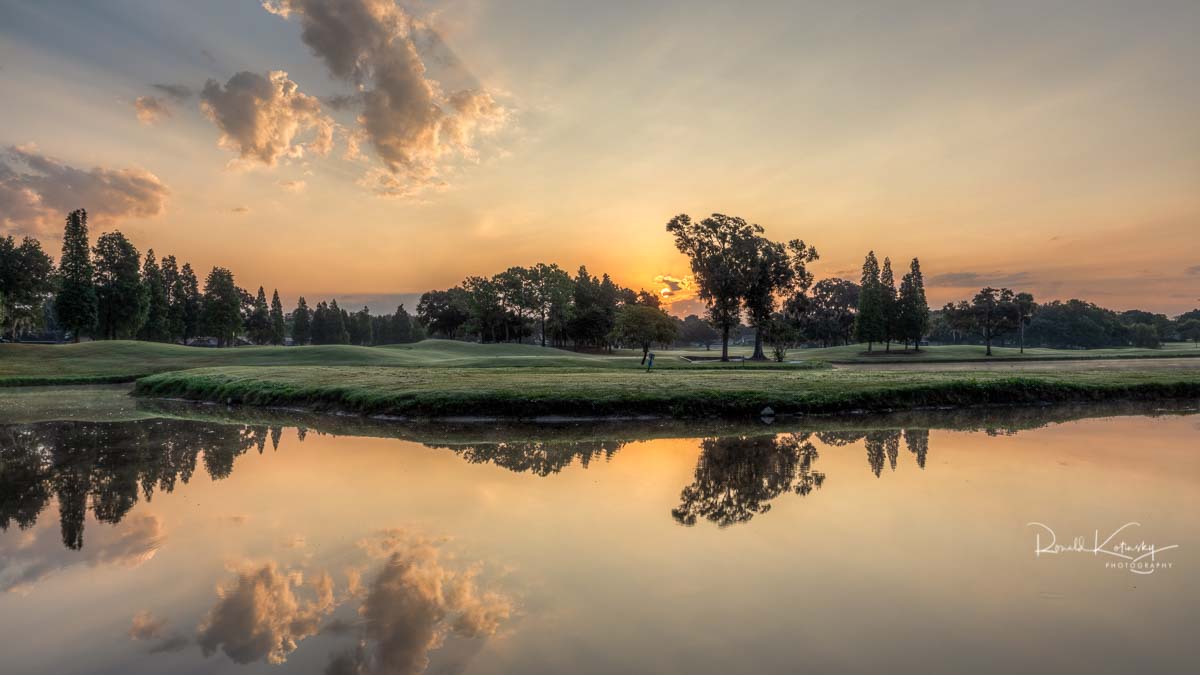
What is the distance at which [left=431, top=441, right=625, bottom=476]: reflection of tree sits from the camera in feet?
46.9

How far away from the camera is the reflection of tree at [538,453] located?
46.9 feet

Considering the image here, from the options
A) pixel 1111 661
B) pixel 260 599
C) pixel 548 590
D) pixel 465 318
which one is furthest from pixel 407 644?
pixel 465 318

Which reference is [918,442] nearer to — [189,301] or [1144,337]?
[189,301]

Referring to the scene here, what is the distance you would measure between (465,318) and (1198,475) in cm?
13117

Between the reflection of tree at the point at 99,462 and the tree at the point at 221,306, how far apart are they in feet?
314

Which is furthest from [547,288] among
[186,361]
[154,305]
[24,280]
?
[24,280]

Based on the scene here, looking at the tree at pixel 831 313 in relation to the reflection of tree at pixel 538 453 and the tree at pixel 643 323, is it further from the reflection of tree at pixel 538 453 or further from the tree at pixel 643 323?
the reflection of tree at pixel 538 453

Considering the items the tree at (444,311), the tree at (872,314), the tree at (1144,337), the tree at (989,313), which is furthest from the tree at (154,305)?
the tree at (1144,337)

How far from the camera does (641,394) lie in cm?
2445

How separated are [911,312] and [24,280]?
12901 centimetres

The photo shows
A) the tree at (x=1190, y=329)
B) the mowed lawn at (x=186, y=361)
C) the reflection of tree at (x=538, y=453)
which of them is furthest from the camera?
the tree at (x=1190, y=329)

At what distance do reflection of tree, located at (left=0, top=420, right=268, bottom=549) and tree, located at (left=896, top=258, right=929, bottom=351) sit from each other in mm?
91315

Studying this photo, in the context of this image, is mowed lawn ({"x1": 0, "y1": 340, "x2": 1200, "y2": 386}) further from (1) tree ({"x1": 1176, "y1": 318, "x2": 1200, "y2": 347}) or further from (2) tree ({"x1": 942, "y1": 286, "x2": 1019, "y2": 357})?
(1) tree ({"x1": 1176, "y1": 318, "x2": 1200, "y2": 347})

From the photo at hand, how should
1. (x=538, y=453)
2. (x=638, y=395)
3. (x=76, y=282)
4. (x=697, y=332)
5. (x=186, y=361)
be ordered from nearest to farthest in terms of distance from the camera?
(x=538, y=453) < (x=638, y=395) < (x=186, y=361) < (x=76, y=282) < (x=697, y=332)
